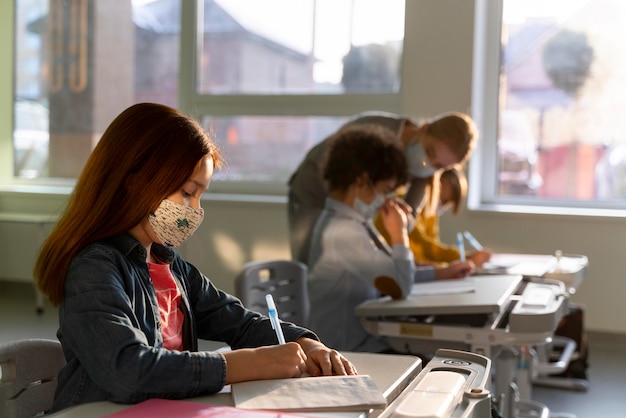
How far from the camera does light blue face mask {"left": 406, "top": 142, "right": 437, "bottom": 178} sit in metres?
3.21

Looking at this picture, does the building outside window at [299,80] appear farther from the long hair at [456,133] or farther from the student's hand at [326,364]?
the student's hand at [326,364]

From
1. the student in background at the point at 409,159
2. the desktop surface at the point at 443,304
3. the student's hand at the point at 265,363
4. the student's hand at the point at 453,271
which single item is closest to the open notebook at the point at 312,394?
the student's hand at the point at 265,363

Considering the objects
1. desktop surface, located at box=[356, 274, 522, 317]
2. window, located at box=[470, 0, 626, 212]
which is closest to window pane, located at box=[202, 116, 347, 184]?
window, located at box=[470, 0, 626, 212]

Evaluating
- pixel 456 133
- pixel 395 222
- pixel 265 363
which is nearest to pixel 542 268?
pixel 456 133

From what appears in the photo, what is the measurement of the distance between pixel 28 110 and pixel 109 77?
2.64 feet

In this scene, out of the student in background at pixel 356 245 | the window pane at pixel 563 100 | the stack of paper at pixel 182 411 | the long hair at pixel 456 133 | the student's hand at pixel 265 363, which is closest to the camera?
the stack of paper at pixel 182 411

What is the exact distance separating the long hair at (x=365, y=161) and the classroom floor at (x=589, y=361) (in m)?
1.42

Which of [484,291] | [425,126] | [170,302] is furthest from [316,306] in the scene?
[170,302]

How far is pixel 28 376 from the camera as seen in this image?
1.41 metres

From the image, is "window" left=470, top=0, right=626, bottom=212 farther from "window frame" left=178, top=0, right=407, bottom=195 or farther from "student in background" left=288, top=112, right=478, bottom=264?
"student in background" left=288, top=112, right=478, bottom=264

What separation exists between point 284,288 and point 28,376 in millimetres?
1130

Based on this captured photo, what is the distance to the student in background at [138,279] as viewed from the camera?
120 centimetres

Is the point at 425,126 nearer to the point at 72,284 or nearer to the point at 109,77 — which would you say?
the point at 72,284

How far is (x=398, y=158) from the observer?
8.68 ft
